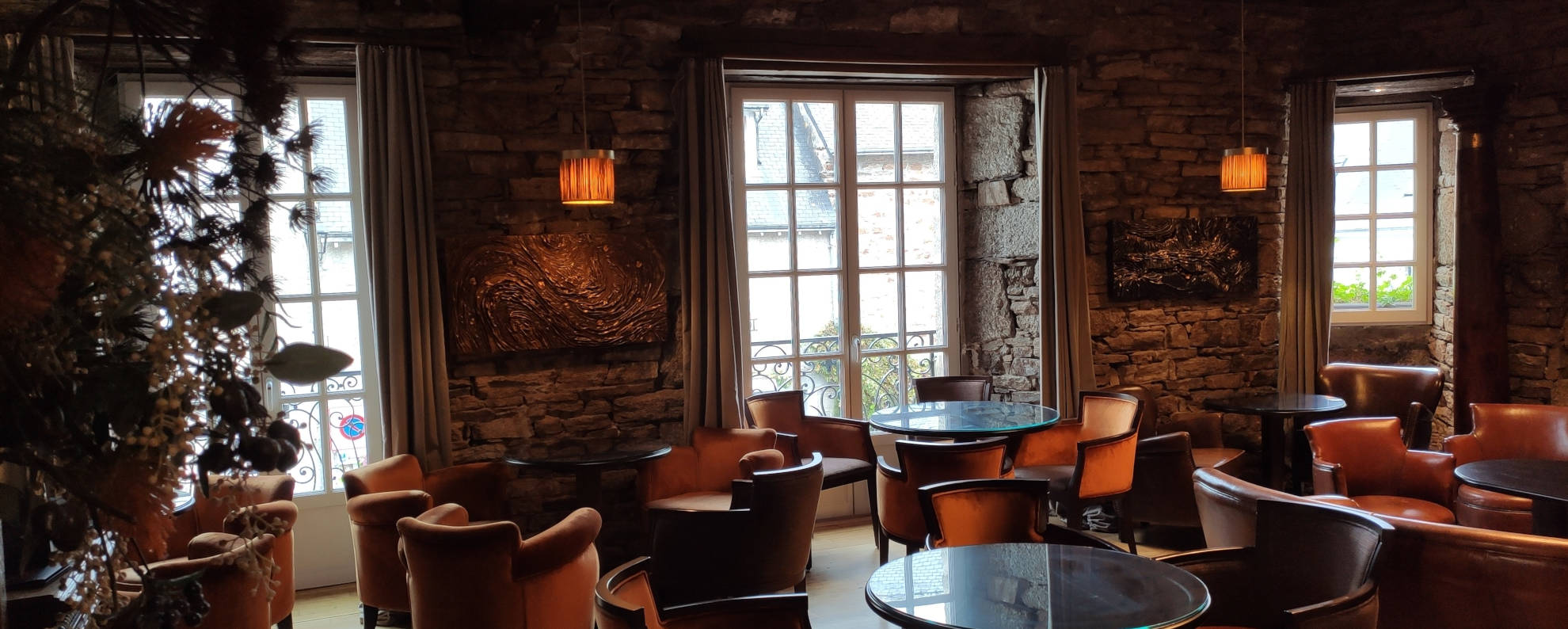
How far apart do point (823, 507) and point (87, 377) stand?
17.4ft

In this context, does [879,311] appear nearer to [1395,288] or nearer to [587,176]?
[587,176]

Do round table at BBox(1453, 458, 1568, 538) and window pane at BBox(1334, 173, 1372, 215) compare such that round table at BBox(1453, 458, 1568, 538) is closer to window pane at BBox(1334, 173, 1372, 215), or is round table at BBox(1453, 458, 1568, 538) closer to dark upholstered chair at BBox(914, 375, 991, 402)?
dark upholstered chair at BBox(914, 375, 991, 402)

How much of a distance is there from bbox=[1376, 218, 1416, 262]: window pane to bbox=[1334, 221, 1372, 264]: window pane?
66 millimetres

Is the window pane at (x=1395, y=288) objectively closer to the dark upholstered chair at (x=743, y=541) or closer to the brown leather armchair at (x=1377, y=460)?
the brown leather armchair at (x=1377, y=460)

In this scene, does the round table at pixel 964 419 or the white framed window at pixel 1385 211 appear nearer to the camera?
the round table at pixel 964 419

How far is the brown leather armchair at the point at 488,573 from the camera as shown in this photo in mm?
3312

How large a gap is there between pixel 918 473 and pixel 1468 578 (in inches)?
75.7

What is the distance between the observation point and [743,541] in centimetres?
354

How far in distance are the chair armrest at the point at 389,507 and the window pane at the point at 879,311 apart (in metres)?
2.81

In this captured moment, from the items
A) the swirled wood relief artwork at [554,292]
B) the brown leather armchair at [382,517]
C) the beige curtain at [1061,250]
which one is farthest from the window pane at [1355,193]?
the brown leather armchair at [382,517]

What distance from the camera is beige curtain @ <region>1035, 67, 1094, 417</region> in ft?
18.8

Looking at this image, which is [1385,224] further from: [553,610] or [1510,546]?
[553,610]

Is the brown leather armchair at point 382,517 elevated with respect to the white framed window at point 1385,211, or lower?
lower

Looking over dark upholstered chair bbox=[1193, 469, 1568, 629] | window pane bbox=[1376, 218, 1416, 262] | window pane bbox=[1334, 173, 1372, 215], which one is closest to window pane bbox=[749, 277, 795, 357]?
dark upholstered chair bbox=[1193, 469, 1568, 629]
